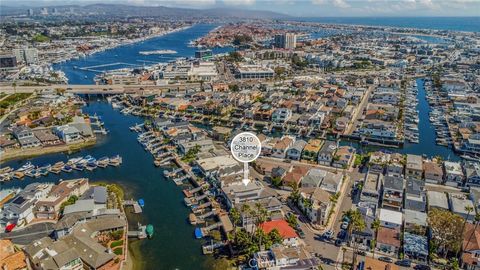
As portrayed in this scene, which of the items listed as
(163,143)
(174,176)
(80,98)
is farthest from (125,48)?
(174,176)

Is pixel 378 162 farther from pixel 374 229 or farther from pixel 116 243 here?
pixel 116 243

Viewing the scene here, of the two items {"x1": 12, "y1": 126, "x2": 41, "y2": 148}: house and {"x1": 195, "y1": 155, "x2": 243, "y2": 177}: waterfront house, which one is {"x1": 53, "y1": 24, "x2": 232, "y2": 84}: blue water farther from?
{"x1": 195, "y1": 155, "x2": 243, "y2": 177}: waterfront house

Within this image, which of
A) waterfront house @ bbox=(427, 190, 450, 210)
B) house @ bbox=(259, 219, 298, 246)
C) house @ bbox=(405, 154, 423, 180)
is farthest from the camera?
house @ bbox=(405, 154, 423, 180)

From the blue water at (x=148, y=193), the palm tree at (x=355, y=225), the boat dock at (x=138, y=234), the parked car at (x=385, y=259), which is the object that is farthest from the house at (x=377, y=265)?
the boat dock at (x=138, y=234)

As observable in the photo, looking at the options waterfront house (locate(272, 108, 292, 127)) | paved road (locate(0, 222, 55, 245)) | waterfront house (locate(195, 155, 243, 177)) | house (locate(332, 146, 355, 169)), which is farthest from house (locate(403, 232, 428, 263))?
waterfront house (locate(272, 108, 292, 127))

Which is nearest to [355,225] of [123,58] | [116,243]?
[116,243]
